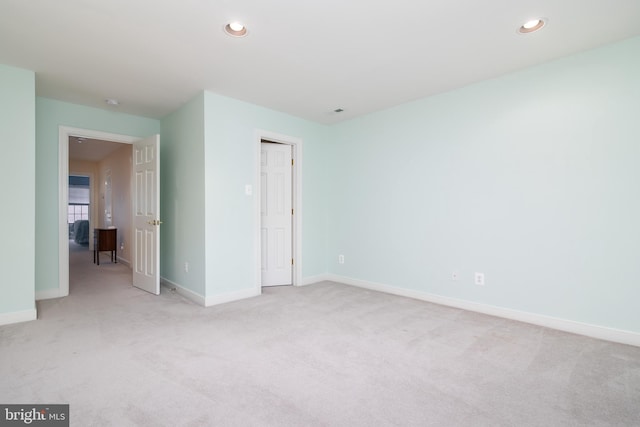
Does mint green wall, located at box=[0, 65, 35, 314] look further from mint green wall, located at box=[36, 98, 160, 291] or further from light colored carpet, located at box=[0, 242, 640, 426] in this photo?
mint green wall, located at box=[36, 98, 160, 291]

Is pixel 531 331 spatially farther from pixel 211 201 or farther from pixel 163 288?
pixel 163 288

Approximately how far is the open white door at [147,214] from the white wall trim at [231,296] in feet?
3.06

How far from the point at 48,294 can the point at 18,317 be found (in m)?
0.95

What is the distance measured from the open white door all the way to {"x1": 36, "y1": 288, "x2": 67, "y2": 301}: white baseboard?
84 cm

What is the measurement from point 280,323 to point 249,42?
8.23 feet

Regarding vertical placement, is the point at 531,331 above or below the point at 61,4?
below

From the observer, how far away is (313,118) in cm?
446

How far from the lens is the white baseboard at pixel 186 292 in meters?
3.49

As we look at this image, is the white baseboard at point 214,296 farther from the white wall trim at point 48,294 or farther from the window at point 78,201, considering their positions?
the window at point 78,201

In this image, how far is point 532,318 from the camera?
2.87 m

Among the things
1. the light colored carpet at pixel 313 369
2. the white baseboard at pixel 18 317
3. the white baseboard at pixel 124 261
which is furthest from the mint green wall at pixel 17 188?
the white baseboard at pixel 124 261

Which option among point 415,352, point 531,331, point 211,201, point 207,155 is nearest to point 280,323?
point 415,352

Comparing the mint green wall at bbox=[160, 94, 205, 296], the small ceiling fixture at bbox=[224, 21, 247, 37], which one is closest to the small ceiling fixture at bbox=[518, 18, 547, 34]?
the small ceiling fixture at bbox=[224, 21, 247, 37]

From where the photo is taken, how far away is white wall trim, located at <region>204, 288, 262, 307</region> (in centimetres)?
344
